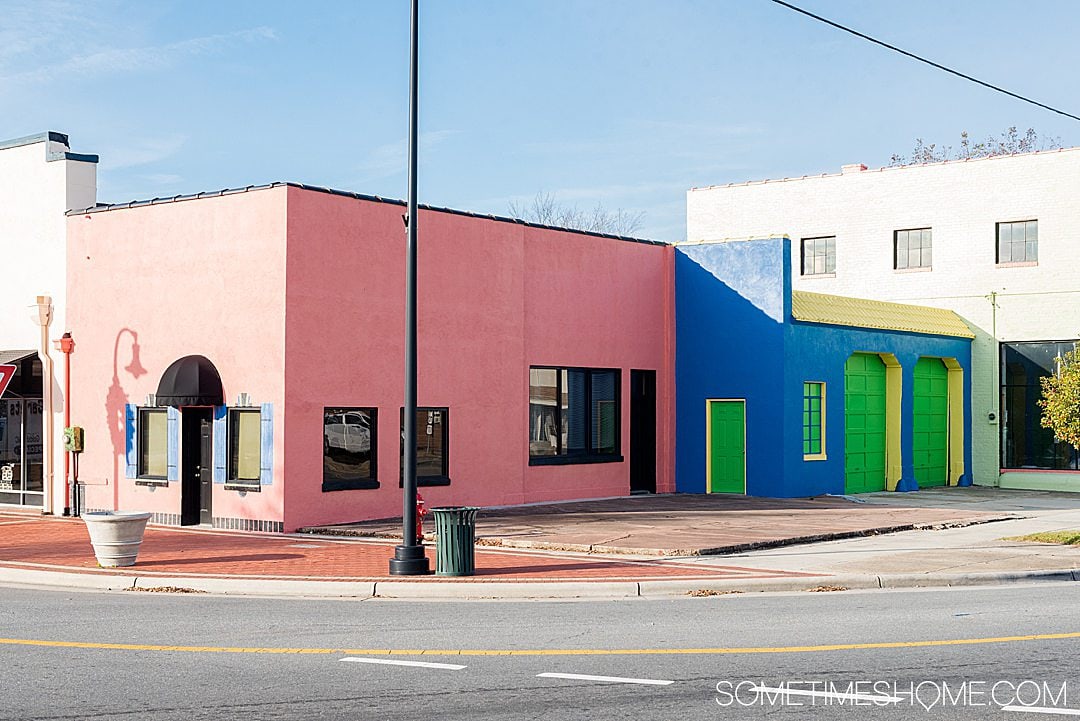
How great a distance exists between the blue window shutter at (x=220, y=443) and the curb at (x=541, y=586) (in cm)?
674

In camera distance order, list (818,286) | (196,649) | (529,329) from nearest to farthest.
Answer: (196,649)
(529,329)
(818,286)

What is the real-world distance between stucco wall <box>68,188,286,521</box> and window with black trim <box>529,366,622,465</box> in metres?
6.46

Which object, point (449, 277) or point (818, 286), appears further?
point (818, 286)

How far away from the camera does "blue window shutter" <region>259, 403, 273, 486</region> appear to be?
869 inches

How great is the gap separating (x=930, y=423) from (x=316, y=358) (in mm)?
18270

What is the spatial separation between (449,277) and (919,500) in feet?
39.5

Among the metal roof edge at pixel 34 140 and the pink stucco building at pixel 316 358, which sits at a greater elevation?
the metal roof edge at pixel 34 140

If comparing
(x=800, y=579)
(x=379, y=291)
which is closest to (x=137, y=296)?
(x=379, y=291)

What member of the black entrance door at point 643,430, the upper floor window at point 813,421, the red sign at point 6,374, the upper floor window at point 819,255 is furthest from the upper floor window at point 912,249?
the red sign at point 6,374

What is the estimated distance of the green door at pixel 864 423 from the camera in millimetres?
30594

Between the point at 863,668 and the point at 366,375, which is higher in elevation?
the point at 366,375

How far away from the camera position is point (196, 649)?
35.6ft

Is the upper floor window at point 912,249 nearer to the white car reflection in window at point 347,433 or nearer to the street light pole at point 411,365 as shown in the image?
the white car reflection in window at point 347,433

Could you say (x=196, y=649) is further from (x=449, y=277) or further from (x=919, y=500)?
(x=919, y=500)
